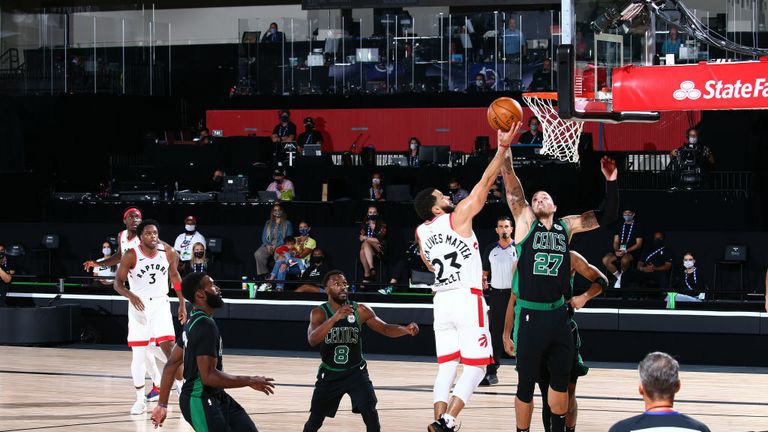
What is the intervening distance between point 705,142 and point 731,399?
803 centimetres

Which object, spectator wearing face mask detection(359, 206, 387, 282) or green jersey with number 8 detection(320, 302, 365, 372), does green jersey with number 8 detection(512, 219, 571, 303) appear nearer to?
green jersey with number 8 detection(320, 302, 365, 372)

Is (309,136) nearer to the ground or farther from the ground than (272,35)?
nearer to the ground

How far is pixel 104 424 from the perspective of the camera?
1077cm

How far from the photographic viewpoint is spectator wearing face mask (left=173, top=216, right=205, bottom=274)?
18.7 m

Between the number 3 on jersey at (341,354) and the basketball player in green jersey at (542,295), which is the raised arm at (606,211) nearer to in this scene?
the basketball player in green jersey at (542,295)

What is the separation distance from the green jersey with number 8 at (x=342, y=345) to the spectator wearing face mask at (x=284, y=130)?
13.4 metres

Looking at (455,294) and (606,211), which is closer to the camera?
(606,211)

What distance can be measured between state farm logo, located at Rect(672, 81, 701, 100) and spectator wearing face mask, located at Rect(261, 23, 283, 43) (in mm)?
14278

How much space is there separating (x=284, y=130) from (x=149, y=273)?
417 inches

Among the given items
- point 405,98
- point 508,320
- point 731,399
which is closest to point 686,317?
point 731,399

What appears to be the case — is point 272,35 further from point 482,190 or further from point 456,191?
point 482,190

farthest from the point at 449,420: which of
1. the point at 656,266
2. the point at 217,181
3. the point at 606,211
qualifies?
the point at 217,181

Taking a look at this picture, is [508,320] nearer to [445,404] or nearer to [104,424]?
[445,404]

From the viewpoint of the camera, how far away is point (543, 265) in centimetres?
845
